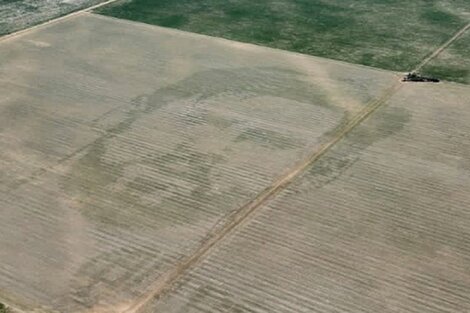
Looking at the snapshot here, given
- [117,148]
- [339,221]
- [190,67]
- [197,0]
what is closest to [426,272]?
[339,221]

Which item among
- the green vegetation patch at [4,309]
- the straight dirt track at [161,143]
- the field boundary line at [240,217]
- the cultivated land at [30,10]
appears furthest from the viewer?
the cultivated land at [30,10]

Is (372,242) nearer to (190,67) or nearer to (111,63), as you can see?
(190,67)

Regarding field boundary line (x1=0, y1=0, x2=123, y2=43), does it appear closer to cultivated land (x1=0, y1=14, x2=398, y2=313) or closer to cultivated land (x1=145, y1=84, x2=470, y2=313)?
cultivated land (x1=0, y1=14, x2=398, y2=313)

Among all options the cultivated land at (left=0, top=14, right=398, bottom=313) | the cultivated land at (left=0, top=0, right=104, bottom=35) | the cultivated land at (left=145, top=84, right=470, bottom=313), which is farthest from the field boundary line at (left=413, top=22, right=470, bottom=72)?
the cultivated land at (left=0, top=0, right=104, bottom=35)

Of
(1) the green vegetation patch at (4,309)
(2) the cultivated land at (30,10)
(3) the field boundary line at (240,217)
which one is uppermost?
(2) the cultivated land at (30,10)

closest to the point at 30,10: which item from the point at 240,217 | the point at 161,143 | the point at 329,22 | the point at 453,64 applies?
the point at 329,22

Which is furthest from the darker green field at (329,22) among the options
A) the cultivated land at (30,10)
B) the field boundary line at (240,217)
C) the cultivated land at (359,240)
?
the cultivated land at (359,240)

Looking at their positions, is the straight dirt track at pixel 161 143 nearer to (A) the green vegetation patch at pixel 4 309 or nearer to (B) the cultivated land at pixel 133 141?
(B) the cultivated land at pixel 133 141
